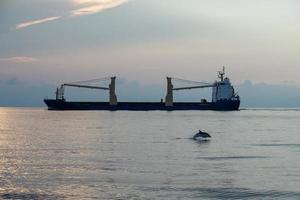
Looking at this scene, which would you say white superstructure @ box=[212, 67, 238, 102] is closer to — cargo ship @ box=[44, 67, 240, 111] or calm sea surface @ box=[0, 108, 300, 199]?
cargo ship @ box=[44, 67, 240, 111]

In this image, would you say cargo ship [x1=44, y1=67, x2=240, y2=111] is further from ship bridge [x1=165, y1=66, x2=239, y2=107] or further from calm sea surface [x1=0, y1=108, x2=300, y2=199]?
calm sea surface [x1=0, y1=108, x2=300, y2=199]

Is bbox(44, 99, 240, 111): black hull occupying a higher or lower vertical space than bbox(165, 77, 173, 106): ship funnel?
lower

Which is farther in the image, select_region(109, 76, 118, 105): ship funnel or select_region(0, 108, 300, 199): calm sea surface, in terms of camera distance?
select_region(109, 76, 118, 105): ship funnel

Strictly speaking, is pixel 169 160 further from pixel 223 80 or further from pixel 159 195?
pixel 223 80

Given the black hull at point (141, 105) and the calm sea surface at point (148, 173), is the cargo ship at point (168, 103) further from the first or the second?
the calm sea surface at point (148, 173)

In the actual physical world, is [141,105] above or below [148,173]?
above

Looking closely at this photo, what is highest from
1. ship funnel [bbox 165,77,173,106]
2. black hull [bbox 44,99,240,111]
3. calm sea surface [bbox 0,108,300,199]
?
ship funnel [bbox 165,77,173,106]

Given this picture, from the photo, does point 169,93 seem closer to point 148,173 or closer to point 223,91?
point 223,91

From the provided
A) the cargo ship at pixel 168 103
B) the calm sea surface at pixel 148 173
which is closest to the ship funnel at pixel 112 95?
the cargo ship at pixel 168 103

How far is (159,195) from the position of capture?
23266 mm

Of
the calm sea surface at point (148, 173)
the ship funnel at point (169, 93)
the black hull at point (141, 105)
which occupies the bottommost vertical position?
the calm sea surface at point (148, 173)

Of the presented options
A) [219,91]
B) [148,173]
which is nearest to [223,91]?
[219,91]

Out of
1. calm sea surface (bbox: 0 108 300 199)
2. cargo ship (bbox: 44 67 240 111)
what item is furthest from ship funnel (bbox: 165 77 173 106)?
calm sea surface (bbox: 0 108 300 199)

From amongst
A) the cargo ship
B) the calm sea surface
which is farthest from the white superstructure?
the calm sea surface
